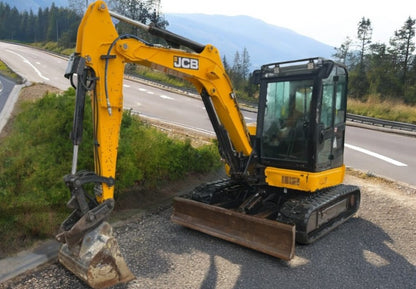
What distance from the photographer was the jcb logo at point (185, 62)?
522 cm

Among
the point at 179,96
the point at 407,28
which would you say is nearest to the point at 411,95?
the point at 407,28

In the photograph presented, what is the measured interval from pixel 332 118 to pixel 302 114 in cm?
55

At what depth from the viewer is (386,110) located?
84.8ft

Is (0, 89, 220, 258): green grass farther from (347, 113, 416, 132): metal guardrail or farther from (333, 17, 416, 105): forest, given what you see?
(333, 17, 416, 105): forest

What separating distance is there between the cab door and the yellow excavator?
17 millimetres

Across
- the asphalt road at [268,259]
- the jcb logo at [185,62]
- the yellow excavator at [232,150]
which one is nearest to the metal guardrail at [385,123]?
the asphalt road at [268,259]

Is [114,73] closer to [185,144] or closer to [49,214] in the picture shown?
[49,214]

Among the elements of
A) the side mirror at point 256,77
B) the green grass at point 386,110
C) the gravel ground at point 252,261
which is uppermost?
the side mirror at point 256,77

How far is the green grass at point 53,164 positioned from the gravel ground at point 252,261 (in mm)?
944

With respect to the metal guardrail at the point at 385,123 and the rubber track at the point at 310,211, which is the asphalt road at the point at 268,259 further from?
the metal guardrail at the point at 385,123

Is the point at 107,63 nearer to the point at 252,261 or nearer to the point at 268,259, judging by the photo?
the point at 252,261

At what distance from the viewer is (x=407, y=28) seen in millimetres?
39750

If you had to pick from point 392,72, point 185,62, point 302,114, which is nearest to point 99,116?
point 185,62

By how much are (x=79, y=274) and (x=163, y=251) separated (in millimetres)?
1498
